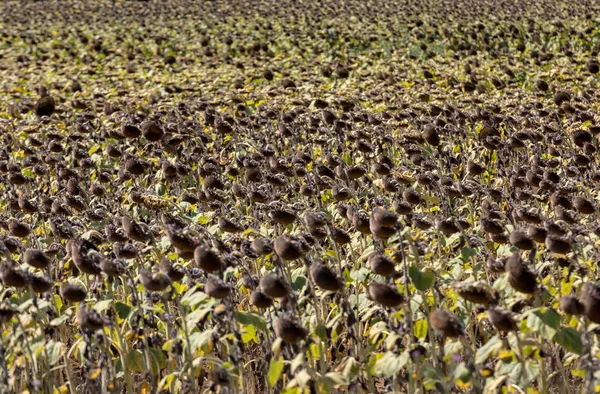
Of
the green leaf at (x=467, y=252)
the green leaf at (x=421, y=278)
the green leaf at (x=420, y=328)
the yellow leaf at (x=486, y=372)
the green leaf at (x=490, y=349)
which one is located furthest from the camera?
the green leaf at (x=467, y=252)

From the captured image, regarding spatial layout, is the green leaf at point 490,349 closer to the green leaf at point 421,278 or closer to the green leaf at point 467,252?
the green leaf at point 421,278

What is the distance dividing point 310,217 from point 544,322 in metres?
1.02

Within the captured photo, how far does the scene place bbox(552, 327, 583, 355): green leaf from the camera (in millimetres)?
2104

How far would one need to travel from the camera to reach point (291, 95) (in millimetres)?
8477

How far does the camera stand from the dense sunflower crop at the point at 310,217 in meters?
2.30

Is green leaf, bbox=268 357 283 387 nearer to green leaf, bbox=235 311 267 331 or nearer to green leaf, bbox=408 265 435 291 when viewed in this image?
green leaf, bbox=235 311 267 331

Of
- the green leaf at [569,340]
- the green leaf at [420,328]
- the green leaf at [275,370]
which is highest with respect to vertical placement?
the green leaf at [569,340]

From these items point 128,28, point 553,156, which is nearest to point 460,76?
point 553,156

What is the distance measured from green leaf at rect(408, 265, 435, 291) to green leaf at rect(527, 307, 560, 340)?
327mm

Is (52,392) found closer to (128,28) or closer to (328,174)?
(328,174)

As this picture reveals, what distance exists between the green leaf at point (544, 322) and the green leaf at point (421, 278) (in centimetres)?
33

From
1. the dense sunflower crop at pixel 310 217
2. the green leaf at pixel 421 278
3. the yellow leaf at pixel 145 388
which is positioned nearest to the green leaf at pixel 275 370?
the dense sunflower crop at pixel 310 217

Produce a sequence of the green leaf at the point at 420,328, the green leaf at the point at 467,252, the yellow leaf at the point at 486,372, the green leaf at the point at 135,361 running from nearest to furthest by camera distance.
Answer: the yellow leaf at the point at 486,372 < the green leaf at the point at 420,328 < the green leaf at the point at 135,361 < the green leaf at the point at 467,252

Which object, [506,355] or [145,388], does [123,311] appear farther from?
[506,355]
